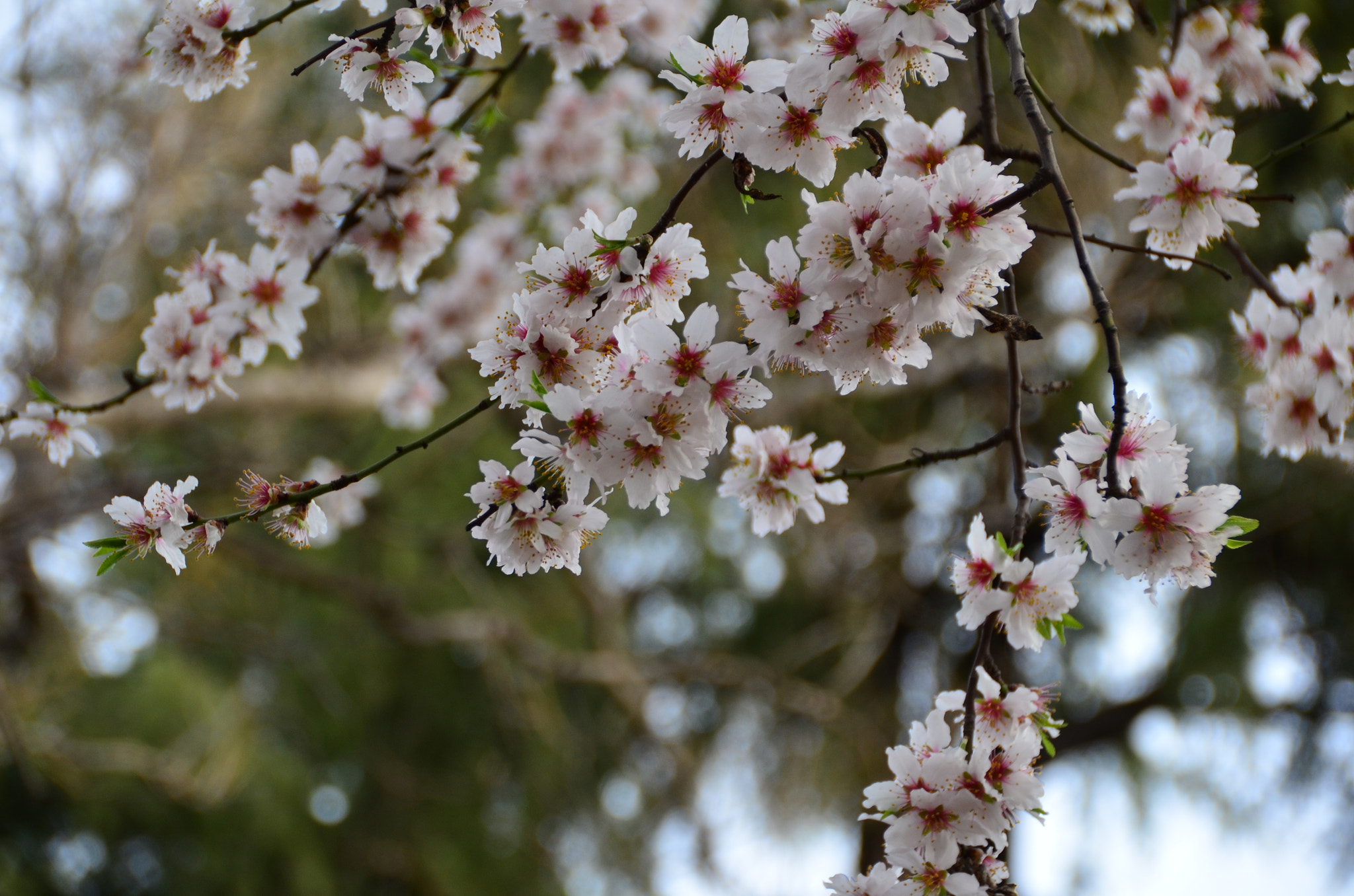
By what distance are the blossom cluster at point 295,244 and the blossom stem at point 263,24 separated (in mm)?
208

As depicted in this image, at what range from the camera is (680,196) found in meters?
0.77

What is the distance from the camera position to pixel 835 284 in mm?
795

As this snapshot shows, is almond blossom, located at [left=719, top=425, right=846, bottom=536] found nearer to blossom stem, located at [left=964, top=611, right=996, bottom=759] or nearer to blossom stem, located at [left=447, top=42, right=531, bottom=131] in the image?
blossom stem, located at [left=964, top=611, right=996, bottom=759]

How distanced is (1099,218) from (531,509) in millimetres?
2868

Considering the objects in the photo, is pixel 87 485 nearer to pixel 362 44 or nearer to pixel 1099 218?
pixel 362 44

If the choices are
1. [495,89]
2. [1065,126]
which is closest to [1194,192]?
[1065,126]

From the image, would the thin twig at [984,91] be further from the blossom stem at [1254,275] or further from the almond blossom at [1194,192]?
the blossom stem at [1254,275]

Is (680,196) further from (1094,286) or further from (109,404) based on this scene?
(109,404)

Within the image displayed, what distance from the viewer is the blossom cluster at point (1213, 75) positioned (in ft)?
4.47

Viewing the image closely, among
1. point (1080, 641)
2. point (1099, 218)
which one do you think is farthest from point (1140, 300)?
point (1080, 641)

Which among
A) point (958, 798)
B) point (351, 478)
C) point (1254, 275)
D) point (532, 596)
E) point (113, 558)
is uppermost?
point (1254, 275)

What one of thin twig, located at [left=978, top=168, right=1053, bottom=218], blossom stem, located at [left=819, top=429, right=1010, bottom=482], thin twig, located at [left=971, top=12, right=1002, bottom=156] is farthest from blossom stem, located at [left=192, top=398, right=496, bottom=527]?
thin twig, located at [left=971, top=12, right=1002, bottom=156]

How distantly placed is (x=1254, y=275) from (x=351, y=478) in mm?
1174

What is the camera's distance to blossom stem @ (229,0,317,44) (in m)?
0.99
